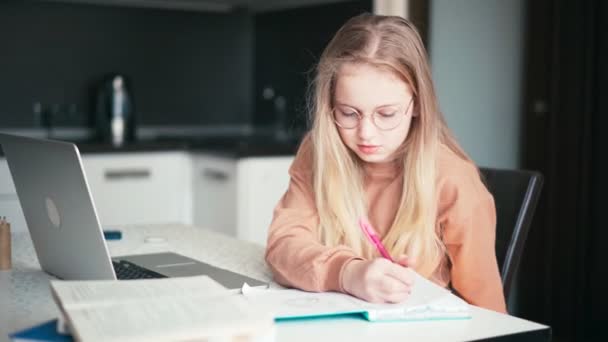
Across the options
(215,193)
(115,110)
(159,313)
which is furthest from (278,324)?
(115,110)

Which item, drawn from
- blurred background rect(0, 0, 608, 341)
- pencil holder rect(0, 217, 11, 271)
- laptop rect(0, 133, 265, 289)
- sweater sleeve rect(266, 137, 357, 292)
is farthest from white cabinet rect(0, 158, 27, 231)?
blurred background rect(0, 0, 608, 341)

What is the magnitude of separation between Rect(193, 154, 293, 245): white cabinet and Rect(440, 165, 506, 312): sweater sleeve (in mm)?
1734

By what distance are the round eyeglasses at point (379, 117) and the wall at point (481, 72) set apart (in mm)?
1783

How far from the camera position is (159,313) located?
891 mm

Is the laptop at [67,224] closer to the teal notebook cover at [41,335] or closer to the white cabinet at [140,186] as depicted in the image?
the teal notebook cover at [41,335]

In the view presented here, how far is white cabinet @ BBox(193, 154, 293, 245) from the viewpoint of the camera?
10.3ft

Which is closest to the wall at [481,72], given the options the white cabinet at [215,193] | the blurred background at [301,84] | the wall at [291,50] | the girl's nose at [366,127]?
the blurred background at [301,84]

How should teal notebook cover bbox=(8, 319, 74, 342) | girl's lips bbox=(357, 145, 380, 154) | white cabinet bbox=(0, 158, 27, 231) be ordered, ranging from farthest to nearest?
1. white cabinet bbox=(0, 158, 27, 231)
2. girl's lips bbox=(357, 145, 380, 154)
3. teal notebook cover bbox=(8, 319, 74, 342)

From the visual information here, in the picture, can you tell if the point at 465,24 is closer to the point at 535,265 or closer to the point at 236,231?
the point at 535,265

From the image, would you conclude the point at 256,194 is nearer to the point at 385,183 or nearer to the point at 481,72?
the point at 481,72

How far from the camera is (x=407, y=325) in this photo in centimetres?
113

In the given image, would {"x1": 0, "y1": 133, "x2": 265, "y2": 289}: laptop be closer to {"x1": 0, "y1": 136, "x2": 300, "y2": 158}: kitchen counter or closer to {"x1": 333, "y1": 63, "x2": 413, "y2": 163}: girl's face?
{"x1": 333, "y1": 63, "x2": 413, "y2": 163}: girl's face

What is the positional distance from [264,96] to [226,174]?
36.9 inches

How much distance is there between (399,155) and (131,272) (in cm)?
51
